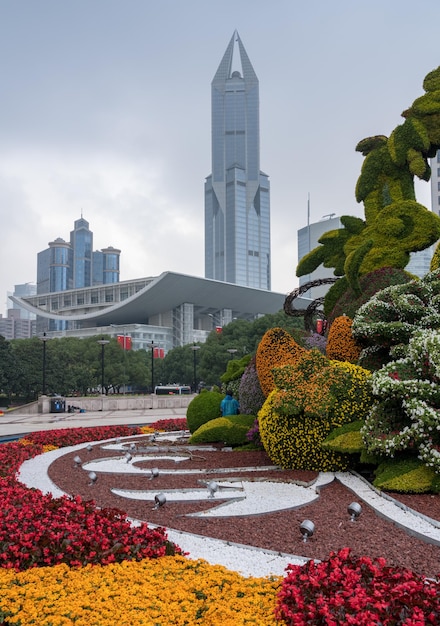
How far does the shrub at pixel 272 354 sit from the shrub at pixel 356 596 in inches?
250

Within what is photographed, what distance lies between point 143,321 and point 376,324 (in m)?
84.9

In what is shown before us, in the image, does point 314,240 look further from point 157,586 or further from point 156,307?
point 157,586

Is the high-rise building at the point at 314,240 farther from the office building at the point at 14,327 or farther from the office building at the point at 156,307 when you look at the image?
the office building at the point at 14,327

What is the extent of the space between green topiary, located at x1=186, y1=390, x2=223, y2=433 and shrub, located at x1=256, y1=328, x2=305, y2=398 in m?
2.33

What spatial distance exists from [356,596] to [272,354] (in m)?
6.97

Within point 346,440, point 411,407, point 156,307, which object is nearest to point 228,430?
point 346,440

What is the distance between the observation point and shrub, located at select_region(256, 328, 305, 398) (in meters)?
10.4

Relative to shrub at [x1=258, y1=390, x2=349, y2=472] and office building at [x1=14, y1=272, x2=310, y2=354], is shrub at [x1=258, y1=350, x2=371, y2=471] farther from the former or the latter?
office building at [x1=14, y1=272, x2=310, y2=354]

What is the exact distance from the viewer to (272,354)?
34.2 feet

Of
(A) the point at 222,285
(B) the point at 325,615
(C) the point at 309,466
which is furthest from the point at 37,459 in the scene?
(A) the point at 222,285

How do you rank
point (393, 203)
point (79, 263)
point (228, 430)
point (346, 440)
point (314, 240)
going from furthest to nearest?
point (79, 263), point (314, 240), point (393, 203), point (228, 430), point (346, 440)

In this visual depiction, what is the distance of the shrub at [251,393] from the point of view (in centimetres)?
1150

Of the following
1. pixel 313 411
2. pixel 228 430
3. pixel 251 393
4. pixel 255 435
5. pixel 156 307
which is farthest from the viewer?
pixel 156 307

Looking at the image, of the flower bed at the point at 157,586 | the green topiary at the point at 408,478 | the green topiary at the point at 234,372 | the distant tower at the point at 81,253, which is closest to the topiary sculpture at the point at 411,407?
the green topiary at the point at 408,478
